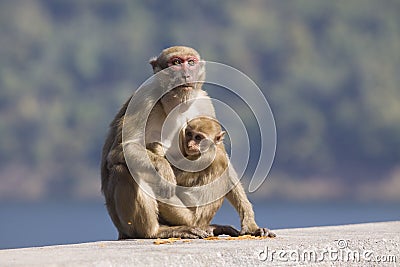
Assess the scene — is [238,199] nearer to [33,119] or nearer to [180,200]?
[180,200]

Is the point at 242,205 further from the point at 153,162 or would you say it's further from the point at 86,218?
the point at 86,218

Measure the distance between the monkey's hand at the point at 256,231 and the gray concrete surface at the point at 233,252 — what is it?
0.33 feet

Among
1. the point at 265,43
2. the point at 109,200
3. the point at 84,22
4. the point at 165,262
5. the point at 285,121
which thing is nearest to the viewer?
the point at 165,262

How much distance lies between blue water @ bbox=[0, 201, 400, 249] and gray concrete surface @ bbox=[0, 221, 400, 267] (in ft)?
119

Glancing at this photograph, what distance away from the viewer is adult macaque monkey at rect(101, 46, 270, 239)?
755 cm

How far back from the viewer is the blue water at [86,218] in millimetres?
52406

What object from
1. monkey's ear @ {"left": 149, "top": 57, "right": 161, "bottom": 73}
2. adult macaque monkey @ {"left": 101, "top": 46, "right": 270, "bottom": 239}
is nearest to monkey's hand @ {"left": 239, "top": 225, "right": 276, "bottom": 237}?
adult macaque monkey @ {"left": 101, "top": 46, "right": 270, "bottom": 239}

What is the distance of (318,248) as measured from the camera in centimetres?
684

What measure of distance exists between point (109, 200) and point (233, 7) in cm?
8291

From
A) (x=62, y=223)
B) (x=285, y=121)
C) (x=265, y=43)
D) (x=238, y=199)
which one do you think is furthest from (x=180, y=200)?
(x=265, y=43)

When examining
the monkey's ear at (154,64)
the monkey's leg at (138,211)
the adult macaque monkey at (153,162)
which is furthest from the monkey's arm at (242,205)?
the monkey's ear at (154,64)

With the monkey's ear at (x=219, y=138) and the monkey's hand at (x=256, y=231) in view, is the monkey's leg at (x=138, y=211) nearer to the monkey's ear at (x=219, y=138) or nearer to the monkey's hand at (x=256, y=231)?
the monkey's hand at (x=256, y=231)

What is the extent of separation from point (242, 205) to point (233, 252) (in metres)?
1.50

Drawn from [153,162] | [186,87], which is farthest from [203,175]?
[186,87]
